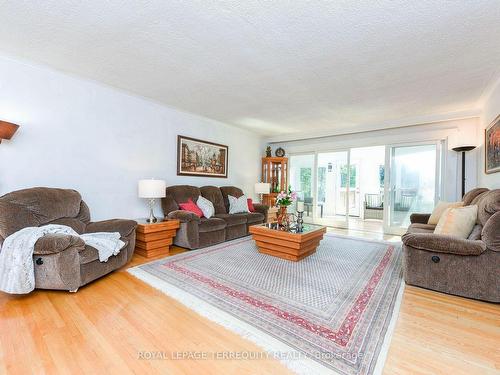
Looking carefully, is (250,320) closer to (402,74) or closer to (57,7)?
(57,7)

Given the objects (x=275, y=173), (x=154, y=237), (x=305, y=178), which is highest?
(x=275, y=173)

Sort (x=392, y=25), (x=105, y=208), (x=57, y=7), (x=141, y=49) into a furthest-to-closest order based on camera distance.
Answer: (x=105, y=208) < (x=141, y=49) < (x=392, y=25) < (x=57, y=7)

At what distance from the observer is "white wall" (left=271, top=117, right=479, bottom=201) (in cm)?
422

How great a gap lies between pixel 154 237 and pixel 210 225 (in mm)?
884

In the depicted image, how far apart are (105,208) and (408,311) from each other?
12.7 feet

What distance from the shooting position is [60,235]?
6.86ft

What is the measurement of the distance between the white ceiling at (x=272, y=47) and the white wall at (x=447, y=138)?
2.46 ft

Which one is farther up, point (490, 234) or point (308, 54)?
point (308, 54)

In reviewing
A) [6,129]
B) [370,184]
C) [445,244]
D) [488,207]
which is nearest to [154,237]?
[6,129]

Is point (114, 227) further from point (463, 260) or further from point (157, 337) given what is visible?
point (463, 260)

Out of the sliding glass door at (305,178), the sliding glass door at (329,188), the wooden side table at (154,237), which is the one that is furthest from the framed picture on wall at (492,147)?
the wooden side table at (154,237)

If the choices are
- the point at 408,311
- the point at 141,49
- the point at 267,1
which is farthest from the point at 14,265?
the point at 408,311

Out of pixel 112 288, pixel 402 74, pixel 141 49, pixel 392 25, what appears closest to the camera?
pixel 392 25

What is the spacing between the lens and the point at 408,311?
6.29 ft
